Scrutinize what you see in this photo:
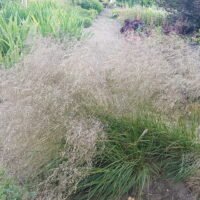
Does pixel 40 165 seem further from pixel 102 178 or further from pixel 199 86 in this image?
pixel 199 86

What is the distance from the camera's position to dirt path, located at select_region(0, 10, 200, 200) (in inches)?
95.2

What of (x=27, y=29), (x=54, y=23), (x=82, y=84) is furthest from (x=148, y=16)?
(x=82, y=84)

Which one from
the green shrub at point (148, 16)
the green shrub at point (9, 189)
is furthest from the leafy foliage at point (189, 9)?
the green shrub at point (9, 189)

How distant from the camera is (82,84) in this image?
8.30 feet


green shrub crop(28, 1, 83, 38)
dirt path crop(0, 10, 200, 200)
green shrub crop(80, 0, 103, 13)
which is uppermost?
dirt path crop(0, 10, 200, 200)

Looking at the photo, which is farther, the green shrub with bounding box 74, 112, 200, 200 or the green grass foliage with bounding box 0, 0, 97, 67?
the green grass foliage with bounding box 0, 0, 97, 67

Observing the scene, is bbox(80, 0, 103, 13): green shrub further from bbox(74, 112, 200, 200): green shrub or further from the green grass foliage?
bbox(74, 112, 200, 200): green shrub

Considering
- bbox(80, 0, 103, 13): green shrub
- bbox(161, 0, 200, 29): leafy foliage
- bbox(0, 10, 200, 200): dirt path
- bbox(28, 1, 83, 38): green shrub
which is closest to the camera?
bbox(0, 10, 200, 200): dirt path

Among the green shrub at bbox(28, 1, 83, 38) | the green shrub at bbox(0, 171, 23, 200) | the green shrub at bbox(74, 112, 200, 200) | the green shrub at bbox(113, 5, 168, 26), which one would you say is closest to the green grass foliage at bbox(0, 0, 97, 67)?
the green shrub at bbox(28, 1, 83, 38)

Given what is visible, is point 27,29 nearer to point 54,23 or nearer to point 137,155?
point 54,23

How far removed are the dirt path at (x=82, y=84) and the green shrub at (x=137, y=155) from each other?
0.13 meters

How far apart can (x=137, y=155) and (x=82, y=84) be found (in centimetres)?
66

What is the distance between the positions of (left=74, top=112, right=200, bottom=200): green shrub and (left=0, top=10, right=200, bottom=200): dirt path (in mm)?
134

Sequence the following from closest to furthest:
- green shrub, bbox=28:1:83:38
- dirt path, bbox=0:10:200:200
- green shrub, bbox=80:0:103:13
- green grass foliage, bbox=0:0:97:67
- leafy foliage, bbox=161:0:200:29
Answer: dirt path, bbox=0:10:200:200
green grass foliage, bbox=0:0:97:67
green shrub, bbox=28:1:83:38
leafy foliage, bbox=161:0:200:29
green shrub, bbox=80:0:103:13
